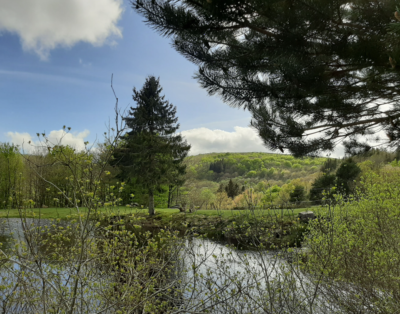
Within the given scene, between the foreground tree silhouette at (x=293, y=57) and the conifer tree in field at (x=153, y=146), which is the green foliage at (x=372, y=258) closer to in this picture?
the foreground tree silhouette at (x=293, y=57)

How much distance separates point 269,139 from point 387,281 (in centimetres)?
230

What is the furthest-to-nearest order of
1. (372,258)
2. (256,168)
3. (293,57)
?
(256,168)
(372,258)
(293,57)

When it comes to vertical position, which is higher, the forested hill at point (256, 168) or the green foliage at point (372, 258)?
the forested hill at point (256, 168)

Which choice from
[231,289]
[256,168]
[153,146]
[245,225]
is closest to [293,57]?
[231,289]

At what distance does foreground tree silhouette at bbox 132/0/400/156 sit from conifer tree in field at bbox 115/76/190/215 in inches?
497

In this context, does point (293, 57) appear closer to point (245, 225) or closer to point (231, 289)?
point (231, 289)

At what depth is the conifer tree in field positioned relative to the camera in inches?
640

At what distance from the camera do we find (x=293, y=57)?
2.73m

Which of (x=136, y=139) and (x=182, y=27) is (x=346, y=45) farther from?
(x=136, y=139)

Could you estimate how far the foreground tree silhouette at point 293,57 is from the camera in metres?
2.47

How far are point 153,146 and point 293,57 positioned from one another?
14319 mm

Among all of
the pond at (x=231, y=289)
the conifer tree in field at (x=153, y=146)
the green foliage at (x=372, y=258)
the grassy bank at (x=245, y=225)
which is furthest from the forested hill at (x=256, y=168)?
the pond at (x=231, y=289)

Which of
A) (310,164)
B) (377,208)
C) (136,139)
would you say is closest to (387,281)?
(377,208)

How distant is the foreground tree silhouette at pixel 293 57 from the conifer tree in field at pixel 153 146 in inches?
497
